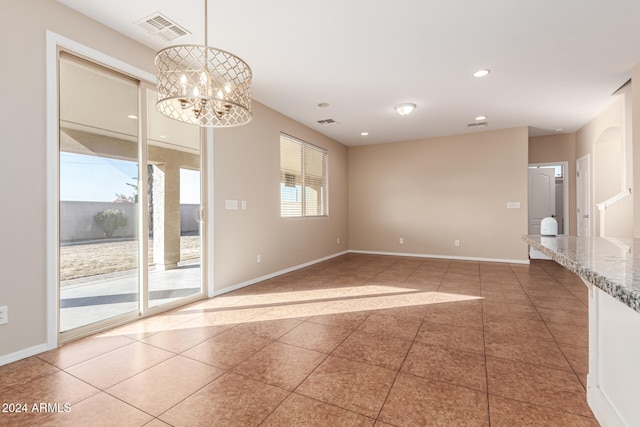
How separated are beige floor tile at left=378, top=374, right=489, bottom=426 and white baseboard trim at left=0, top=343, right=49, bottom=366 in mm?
2558

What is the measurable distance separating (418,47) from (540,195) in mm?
5769

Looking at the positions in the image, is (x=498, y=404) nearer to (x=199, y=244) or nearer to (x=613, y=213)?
(x=199, y=244)

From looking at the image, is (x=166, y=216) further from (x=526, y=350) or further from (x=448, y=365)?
(x=526, y=350)

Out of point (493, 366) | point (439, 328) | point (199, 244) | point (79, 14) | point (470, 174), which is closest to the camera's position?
point (493, 366)

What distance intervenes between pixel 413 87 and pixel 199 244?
3.42m

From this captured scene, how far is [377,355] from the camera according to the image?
2.26 meters

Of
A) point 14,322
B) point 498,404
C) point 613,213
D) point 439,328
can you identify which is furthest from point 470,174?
point 14,322

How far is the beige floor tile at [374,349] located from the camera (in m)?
2.18

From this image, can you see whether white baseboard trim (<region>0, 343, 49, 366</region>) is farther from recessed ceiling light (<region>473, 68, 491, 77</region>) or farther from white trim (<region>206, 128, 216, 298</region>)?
recessed ceiling light (<region>473, 68, 491, 77</region>)

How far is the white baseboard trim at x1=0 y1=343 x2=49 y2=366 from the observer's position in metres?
2.12

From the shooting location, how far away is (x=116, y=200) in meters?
2.89

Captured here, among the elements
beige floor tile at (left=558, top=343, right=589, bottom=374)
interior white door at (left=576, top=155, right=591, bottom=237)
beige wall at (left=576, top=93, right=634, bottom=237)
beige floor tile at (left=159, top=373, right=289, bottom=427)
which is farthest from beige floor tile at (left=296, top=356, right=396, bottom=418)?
interior white door at (left=576, top=155, right=591, bottom=237)

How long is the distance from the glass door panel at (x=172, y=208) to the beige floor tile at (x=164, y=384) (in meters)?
1.33

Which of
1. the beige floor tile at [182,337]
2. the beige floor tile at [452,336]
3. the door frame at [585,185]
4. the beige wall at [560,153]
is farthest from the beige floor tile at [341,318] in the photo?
the beige wall at [560,153]
